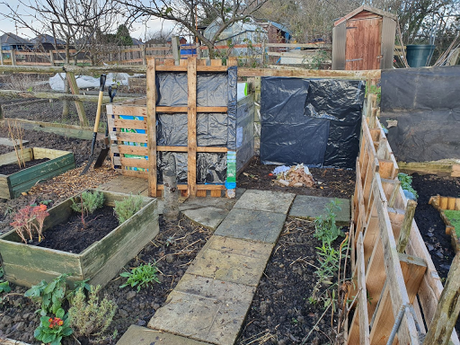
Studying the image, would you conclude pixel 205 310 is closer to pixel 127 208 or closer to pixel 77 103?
pixel 127 208

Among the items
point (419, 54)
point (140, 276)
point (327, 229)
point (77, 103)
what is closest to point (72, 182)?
point (77, 103)

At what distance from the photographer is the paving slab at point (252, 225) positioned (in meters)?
4.11

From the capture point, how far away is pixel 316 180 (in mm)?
6121

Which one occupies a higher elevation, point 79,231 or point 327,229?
point 79,231

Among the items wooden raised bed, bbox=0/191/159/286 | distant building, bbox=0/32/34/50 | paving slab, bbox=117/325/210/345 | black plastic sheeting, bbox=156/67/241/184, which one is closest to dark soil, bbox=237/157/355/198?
black plastic sheeting, bbox=156/67/241/184

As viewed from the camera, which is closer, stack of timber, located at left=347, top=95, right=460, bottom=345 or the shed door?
stack of timber, located at left=347, top=95, right=460, bottom=345

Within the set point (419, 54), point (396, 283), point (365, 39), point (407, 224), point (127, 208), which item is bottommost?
point (127, 208)

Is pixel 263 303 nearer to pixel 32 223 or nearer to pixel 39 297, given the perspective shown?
pixel 39 297

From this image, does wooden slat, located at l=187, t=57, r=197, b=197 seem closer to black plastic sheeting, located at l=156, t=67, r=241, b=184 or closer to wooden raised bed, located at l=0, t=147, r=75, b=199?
black plastic sheeting, located at l=156, t=67, r=241, b=184

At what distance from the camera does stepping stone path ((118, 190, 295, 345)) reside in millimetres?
2676

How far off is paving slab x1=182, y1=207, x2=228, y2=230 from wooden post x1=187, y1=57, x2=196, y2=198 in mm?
470

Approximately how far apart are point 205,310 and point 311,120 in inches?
181

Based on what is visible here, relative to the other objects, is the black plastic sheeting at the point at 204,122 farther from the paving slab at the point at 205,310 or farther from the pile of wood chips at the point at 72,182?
the paving slab at the point at 205,310

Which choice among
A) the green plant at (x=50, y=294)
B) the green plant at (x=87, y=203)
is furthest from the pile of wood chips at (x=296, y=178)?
the green plant at (x=50, y=294)
